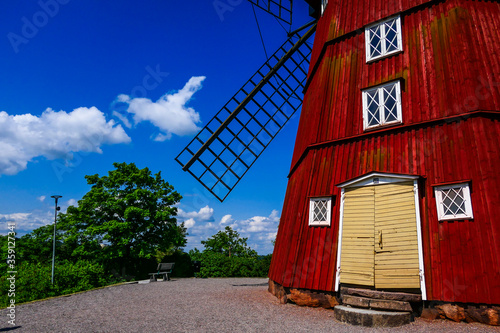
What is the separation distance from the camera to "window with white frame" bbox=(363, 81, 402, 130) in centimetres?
957

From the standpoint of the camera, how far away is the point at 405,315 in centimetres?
736

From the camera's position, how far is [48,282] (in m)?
15.2

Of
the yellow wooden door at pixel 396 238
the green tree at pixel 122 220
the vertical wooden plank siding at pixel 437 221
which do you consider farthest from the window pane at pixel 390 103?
the green tree at pixel 122 220

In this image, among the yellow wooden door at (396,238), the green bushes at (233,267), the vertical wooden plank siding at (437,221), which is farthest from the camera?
the green bushes at (233,267)

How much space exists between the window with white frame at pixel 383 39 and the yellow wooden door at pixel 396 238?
4627 mm

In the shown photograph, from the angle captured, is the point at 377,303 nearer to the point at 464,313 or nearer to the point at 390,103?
the point at 464,313

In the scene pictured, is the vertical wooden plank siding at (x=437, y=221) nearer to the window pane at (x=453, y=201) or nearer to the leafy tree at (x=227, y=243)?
the window pane at (x=453, y=201)

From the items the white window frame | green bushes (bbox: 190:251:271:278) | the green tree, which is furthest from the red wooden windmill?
the green tree

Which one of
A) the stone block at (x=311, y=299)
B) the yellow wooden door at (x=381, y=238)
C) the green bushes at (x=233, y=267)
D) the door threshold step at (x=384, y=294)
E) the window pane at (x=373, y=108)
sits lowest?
the green bushes at (x=233, y=267)

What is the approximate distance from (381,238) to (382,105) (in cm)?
414

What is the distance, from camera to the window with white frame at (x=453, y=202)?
25.5 feet

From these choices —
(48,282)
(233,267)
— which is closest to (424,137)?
(233,267)

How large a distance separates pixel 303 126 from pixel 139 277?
1989 cm

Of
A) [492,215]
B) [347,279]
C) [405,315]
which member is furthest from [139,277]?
[492,215]
